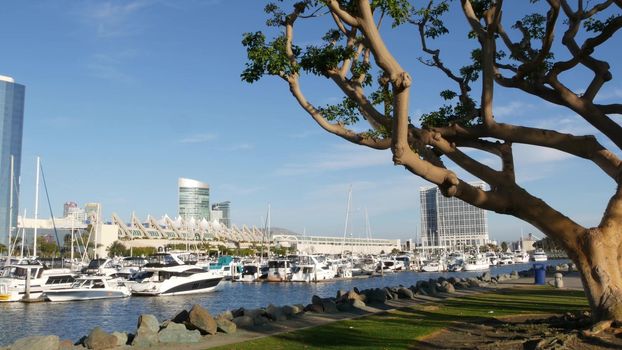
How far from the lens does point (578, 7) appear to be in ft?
46.7

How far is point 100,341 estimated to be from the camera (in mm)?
14391

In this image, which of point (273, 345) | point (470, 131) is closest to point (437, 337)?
point (273, 345)

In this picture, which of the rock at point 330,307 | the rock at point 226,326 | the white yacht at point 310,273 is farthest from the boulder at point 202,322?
the white yacht at point 310,273

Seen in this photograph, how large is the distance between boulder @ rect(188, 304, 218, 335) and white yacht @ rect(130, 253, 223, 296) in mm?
33901

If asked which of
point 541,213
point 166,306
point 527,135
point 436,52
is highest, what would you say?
point 436,52

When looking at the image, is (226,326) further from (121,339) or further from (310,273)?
(310,273)

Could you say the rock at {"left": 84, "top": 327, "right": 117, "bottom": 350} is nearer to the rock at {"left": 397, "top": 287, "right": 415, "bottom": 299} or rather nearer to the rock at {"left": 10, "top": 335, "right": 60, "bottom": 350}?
the rock at {"left": 10, "top": 335, "right": 60, "bottom": 350}

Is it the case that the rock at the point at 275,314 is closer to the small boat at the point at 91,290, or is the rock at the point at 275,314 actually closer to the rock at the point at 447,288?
the rock at the point at 447,288

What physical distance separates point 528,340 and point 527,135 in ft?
13.6

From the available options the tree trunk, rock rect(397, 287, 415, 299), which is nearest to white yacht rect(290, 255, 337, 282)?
rock rect(397, 287, 415, 299)

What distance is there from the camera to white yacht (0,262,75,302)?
4391 cm

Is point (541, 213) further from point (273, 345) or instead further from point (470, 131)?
point (273, 345)

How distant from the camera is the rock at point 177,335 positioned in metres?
14.4

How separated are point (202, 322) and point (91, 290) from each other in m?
32.3
